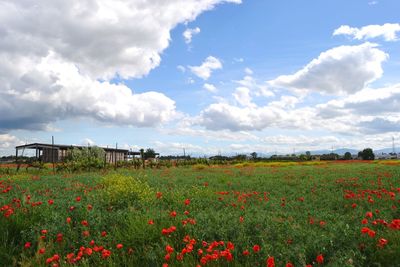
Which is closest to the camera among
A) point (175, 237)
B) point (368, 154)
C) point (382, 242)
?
point (382, 242)

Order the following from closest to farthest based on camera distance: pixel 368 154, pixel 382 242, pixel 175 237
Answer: pixel 382 242, pixel 175 237, pixel 368 154

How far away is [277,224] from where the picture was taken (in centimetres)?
584

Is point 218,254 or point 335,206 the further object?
point 335,206

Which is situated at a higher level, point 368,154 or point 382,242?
point 368,154

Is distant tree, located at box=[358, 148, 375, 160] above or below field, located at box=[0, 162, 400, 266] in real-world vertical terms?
above

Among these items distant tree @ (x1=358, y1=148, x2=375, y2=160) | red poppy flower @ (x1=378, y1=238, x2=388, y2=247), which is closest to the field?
red poppy flower @ (x1=378, y1=238, x2=388, y2=247)

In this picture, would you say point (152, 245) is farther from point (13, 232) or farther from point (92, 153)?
point (92, 153)

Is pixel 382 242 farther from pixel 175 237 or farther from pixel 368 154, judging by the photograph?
pixel 368 154

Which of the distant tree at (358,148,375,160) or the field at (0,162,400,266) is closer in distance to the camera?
the field at (0,162,400,266)

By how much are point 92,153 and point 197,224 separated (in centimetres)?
4079

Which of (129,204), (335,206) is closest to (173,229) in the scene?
(129,204)

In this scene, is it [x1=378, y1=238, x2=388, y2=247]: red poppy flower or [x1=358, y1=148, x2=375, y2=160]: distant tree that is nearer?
[x1=378, y1=238, x2=388, y2=247]: red poppy flower

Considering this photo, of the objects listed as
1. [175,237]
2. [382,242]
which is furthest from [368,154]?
[175,237]

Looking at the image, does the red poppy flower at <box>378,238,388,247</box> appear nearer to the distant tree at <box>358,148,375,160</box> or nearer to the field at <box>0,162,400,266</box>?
the field at <box>0,162,400,266</box>
